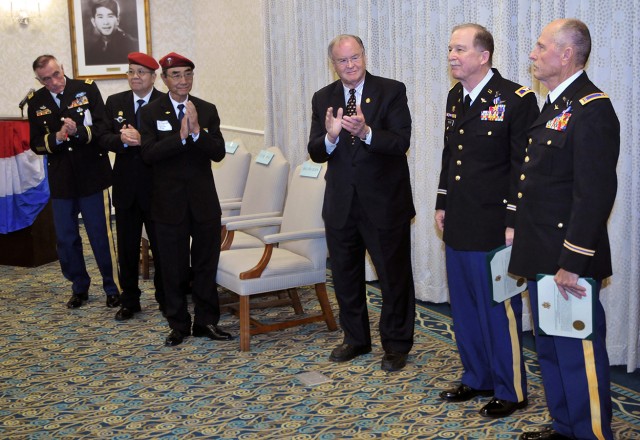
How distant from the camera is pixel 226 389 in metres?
4.28

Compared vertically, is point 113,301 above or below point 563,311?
below

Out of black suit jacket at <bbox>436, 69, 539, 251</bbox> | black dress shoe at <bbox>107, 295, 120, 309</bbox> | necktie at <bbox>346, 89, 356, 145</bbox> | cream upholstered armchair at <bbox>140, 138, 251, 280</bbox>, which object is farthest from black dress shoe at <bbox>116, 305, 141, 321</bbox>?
black suit jacket at <bbox>436, 69, 539, 251</bbox>

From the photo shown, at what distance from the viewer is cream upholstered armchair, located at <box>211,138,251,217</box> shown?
21.2 feet

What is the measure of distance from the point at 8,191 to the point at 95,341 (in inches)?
104

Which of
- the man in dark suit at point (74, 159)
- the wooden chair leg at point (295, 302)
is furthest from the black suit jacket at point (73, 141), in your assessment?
the wooden chair leg at point (295, 302)

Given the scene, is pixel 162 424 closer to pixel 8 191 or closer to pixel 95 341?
pixel 95 341

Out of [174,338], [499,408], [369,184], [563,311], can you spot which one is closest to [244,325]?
[174,338]

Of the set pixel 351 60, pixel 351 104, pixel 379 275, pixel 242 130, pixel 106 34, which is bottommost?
pixel 379 275

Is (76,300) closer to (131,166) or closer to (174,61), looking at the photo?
(131,166)

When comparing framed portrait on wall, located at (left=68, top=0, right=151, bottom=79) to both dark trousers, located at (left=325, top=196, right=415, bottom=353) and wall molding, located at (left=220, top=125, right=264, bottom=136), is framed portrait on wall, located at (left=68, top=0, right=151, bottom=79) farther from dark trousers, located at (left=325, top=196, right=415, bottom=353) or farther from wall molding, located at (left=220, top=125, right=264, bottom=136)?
dark trousers, located at (left=325, top=196, right=415, bottom=353)

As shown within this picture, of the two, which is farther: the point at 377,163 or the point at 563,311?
the point at 377,163

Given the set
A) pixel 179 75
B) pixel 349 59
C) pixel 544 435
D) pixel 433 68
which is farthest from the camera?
pixel 433 68

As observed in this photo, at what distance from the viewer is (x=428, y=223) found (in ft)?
19.0

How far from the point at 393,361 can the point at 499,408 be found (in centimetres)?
82
